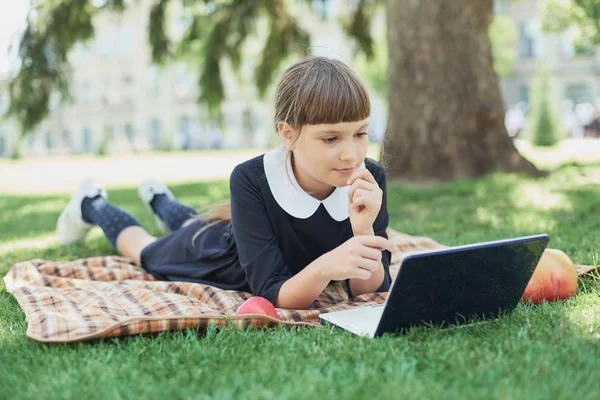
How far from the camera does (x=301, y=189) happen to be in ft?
8.43

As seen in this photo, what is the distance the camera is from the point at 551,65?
3161 cm

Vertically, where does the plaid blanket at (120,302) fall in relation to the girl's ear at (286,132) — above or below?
below

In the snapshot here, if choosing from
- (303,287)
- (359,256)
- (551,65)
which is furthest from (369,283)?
(551,65)

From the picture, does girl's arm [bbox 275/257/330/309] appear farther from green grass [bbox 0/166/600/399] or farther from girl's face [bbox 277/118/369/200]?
girl's face [bbox 277/118/369/200]

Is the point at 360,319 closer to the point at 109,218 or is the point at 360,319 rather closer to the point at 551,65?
the point at 109,218

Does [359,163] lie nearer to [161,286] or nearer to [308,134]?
[308,134]

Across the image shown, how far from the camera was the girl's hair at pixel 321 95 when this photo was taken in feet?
7.32

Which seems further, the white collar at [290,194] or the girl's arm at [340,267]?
the white collar at [290,194]

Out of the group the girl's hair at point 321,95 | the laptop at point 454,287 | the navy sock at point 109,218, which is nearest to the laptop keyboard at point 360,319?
the laptop at point 454,287

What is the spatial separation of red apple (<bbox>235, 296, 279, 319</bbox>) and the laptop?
0.20 metres

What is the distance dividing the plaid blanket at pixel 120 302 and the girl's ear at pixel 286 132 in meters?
0.61

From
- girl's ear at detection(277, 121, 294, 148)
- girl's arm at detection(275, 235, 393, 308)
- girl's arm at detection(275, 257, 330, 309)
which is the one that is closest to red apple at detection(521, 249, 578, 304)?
girl's arm at detection(275, 235, 393, 308)

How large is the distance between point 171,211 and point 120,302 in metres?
1.51

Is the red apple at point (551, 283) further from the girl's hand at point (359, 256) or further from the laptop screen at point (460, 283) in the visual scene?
the girl's hand at point (359, 256)
